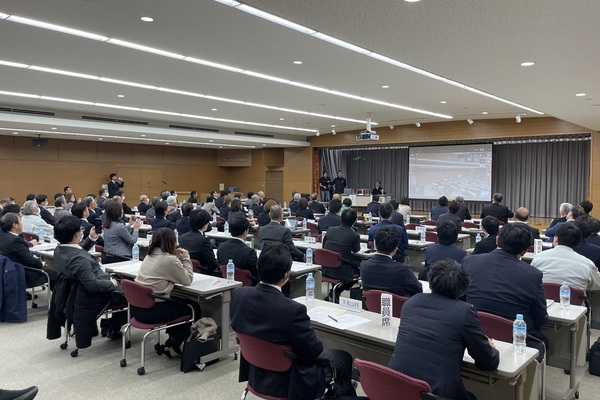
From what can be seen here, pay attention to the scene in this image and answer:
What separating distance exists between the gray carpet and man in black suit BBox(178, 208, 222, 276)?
1.15 m

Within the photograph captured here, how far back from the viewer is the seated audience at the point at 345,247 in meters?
5.85

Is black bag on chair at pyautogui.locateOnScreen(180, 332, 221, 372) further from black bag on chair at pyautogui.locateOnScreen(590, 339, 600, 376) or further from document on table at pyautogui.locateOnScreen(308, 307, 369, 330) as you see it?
black bag on chair at pyautogui.locateOnScreen(590, 339, 600, 376)

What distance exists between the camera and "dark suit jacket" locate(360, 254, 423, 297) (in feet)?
12.4

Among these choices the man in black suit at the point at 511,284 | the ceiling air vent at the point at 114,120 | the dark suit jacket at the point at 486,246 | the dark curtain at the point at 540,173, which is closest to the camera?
the man in black suit at the point at 511,284

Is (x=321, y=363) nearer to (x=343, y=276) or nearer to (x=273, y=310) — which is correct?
(x=273, y=310)

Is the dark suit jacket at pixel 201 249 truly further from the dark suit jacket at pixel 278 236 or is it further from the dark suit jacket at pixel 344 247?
the dark suit jacket at pixel 344 247

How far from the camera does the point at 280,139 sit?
722 inches

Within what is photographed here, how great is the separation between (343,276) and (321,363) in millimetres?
3189

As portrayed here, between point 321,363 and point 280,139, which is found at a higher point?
point 280,139

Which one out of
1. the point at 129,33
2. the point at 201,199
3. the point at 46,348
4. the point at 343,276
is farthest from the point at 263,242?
the point at 201,199

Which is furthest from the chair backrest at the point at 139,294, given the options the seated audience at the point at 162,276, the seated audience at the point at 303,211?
the seated audience at the point at 303,211

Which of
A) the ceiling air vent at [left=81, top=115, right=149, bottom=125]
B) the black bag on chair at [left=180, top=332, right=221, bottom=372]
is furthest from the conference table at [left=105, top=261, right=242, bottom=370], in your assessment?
the ceiling air vent at [left=81, top=115, right=149, bottom=125]

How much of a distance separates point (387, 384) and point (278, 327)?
0.71m

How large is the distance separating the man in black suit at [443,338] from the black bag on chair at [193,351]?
92.0 inches
